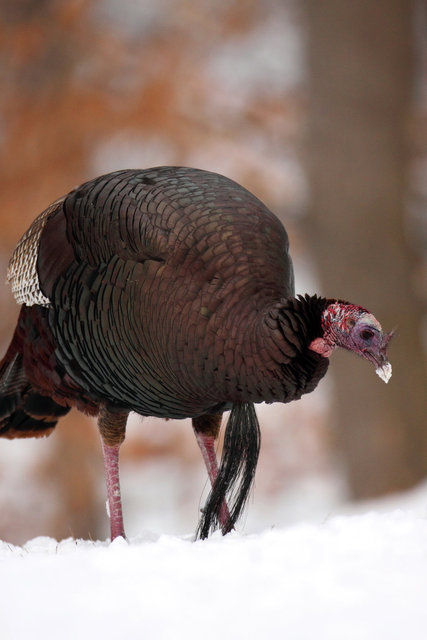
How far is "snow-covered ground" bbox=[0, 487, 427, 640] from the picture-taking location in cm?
253

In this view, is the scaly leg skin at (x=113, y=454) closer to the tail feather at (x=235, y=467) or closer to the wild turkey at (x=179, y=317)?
the wild turkey at (x=179, y=317)

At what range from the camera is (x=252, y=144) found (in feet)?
27.7

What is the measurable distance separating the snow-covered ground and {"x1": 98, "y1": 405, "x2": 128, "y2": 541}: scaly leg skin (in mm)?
664

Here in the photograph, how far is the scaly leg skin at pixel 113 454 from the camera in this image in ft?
12.6

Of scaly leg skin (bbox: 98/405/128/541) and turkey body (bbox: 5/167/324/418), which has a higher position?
turkey body (bbox: 5/167/324/418)

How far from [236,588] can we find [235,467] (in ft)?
3.49

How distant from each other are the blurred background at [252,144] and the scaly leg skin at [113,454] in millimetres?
3973

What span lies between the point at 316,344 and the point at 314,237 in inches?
176

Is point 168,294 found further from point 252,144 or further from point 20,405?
point 252,144

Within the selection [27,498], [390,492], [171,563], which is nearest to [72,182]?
[27,498]

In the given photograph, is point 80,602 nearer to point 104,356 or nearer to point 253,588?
point 253,588

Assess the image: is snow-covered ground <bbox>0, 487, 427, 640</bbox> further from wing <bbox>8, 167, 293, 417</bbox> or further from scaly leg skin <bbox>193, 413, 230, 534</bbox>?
scaly leg skin <bbox>193, 413, 230, 534</bbox>

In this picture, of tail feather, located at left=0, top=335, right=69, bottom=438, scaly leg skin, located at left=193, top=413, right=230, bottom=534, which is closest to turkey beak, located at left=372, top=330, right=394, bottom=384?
scaly leg skin, located at left=193, top=413, right=230, bottom=534

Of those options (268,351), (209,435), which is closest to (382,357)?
(268,351)
